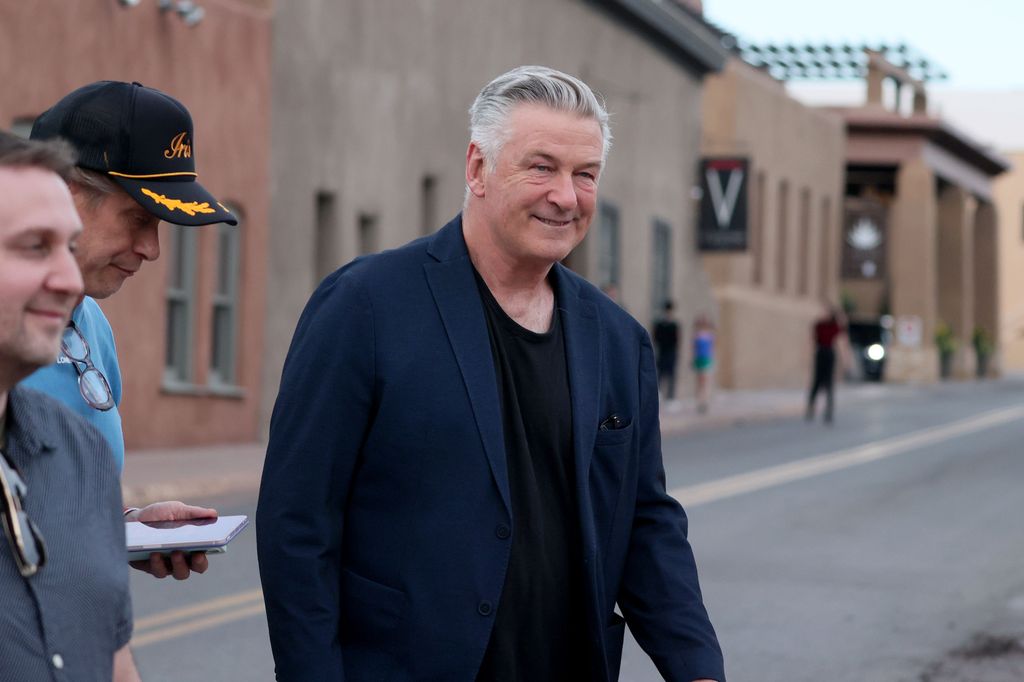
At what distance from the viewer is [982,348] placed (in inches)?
2744

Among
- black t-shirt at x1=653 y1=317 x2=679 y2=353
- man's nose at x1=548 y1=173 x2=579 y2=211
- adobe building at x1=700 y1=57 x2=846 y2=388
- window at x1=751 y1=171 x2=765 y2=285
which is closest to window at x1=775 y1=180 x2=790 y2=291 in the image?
adobe building at x1=700 y1=57 x2=846 y2=388

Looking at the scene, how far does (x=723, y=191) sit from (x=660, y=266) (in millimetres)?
2340

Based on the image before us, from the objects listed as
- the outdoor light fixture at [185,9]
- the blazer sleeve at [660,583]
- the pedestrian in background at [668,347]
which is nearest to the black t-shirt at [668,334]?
the pedestrian in background at [668,347]

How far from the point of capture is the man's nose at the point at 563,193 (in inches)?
151

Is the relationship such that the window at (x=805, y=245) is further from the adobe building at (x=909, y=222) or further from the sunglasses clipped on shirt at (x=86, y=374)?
the sunglasses clipped on shirt at (x=86, y=374)

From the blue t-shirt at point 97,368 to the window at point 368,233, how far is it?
76.7 feet

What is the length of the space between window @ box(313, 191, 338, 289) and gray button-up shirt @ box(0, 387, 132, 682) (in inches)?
913

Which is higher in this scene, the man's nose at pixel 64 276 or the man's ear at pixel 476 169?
the man's ear at pixel 476 169

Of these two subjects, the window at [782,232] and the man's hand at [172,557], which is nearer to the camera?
the man's hand at [172,557]

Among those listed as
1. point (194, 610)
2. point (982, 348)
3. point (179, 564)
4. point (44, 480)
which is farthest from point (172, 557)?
point (982, 348)

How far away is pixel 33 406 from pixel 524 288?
5.22ft

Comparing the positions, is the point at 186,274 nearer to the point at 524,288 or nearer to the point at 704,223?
the point at 524,288

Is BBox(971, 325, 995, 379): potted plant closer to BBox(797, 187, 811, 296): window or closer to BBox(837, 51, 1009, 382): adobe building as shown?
BBox(837, 51, 1009, 382): adobe building

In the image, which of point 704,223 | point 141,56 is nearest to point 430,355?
point 141,56
